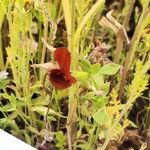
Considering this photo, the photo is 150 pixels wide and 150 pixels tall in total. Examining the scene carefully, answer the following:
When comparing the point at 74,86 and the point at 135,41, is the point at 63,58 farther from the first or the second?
the point at 135,41

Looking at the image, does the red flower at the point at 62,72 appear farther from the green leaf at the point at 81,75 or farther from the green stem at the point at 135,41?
the green stem at the point at 135,41

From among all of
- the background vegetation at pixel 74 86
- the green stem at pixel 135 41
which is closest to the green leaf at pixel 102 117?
the background vegetation at pixel 74 86

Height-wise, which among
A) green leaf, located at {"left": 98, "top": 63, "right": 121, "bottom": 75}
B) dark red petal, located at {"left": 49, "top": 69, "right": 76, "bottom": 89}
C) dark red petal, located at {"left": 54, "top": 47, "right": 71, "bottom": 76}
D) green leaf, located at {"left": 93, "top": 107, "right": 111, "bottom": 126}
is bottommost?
green leaf, located at {"left": 93, "top": 107, "right": 111, "bottom": 126}

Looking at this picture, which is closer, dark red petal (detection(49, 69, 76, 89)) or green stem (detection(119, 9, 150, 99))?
dark red petal (detection(49, 69, 76, 89))

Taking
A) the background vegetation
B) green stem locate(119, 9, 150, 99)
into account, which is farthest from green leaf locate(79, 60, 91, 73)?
green stem locate(119, 9, 150, 99)

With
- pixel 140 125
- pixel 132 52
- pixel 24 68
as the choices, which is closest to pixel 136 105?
pixel 140 125

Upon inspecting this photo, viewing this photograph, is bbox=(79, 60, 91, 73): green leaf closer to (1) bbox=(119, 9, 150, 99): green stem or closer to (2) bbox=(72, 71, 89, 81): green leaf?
(2) bbox=(72, 71, 89, 81): green leaf

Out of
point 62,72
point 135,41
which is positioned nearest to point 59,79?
point 62,72

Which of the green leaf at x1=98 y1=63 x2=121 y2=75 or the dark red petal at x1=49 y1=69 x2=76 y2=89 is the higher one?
the green leaf at x1=98 y1=63 x2=121 y2=75
